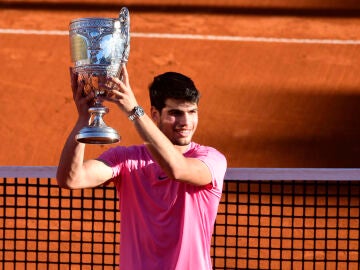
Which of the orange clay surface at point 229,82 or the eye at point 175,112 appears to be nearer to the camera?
the eye at point 175,112

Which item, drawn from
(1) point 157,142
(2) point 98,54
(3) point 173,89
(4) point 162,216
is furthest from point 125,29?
(4) point 162,216

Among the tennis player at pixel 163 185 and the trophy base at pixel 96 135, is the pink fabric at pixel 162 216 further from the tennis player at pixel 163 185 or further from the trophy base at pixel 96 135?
the trophy base at pixel 96 135

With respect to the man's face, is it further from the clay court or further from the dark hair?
the clay court

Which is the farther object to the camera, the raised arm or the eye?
the eye

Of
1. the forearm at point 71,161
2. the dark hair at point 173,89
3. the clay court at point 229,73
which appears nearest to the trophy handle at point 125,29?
the dark hair at point 173,89

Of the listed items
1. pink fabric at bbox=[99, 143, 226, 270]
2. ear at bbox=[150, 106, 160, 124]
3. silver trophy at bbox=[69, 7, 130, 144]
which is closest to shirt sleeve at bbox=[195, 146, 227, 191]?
pink fabric at bbox=[99, 143, 226, 270]

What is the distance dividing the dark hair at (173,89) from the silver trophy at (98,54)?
0.21 meters

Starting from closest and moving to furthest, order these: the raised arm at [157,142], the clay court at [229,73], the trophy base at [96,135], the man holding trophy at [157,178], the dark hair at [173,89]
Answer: the raised arm at [157,142] < the trophy base at [96,135] < the man holding trophy at [157,178] < the dark hair at [173,89] < the clay court at [229,73]

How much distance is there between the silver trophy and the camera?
350cm

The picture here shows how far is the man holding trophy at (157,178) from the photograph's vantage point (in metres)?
3.53

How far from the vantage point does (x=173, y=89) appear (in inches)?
145

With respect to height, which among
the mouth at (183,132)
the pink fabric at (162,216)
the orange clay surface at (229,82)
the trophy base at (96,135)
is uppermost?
the orange clay surface at (229,82)

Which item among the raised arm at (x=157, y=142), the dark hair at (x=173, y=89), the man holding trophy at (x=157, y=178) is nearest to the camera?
the raised arm at (x=157, y=142)

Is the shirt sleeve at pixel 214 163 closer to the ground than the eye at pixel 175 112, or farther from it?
closer to the ground
